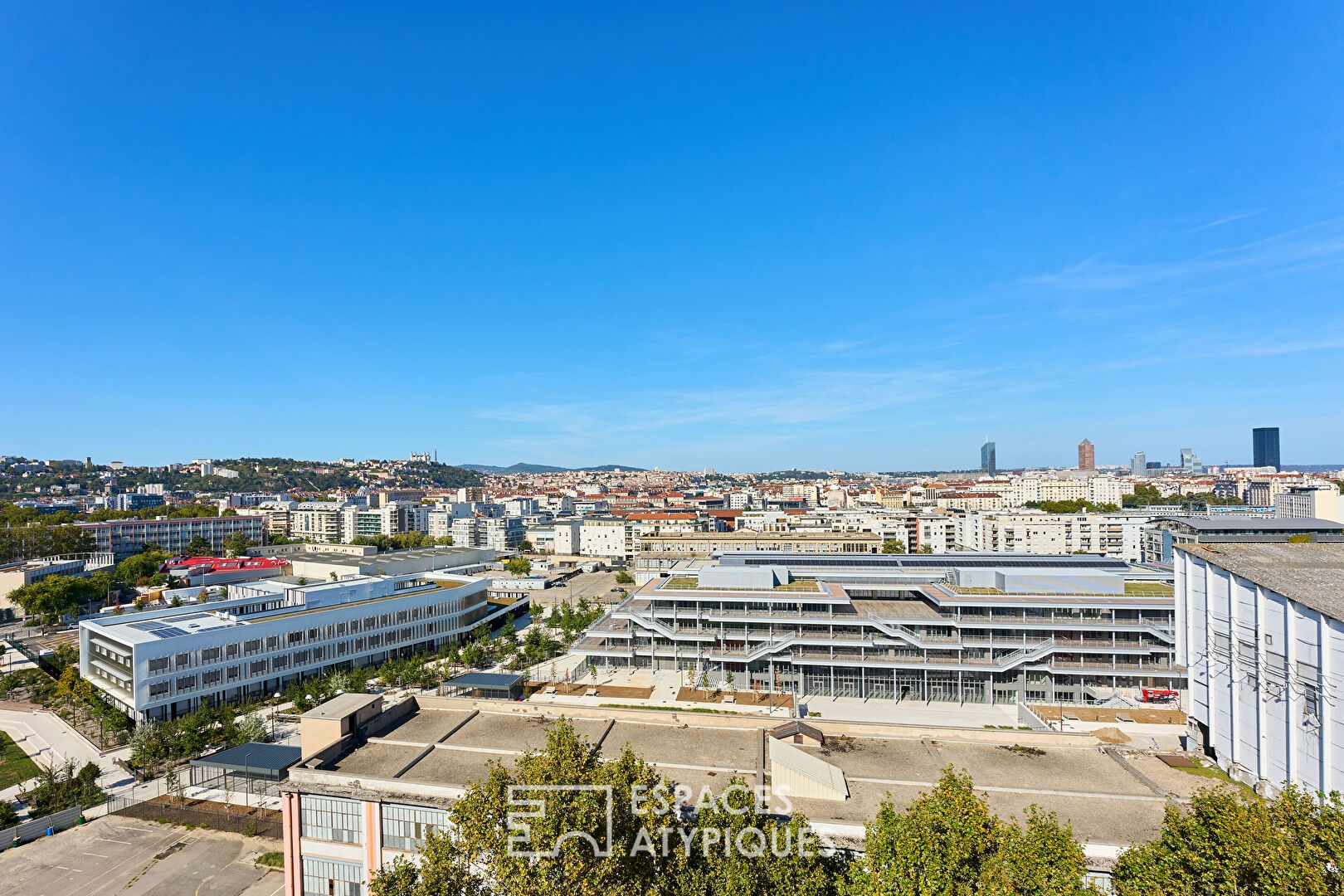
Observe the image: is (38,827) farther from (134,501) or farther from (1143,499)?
(1143,499)

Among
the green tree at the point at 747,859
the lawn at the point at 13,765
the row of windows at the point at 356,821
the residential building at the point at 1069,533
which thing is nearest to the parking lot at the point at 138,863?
the row of windows at the point at 356,821

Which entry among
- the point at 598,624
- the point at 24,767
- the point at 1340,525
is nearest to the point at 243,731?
Answer: the point at 24,767

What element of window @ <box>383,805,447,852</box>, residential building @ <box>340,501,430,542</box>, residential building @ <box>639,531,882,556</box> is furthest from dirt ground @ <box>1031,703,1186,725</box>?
residential building @ <box>340,501,430,542</box>

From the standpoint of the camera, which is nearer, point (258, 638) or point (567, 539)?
point (258, 638)

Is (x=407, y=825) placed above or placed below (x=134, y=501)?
below

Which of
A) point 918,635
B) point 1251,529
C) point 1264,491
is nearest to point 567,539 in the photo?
point 918,635

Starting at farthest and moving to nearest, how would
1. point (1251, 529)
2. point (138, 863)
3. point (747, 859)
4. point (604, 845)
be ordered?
point (1251, 529) → point (138, 863) → point (747, 859) → point (604, 845)
